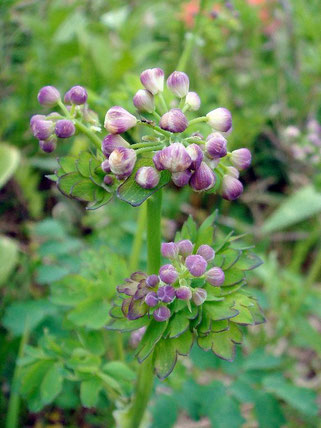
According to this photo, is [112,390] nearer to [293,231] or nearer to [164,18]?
[293,231]

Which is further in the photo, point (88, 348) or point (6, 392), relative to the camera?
point (6, 392)

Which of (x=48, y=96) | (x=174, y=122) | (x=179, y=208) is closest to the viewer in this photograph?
(x=174, y=122)

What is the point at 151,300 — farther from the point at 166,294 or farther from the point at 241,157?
the point at 241,157

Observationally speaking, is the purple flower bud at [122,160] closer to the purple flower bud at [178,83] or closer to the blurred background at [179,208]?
the purple flower bud at [178,83]

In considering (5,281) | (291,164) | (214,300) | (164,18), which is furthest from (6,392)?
(164,18)

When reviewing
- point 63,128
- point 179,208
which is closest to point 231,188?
point 63,128

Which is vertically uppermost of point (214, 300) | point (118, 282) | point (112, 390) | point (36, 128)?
point (36, 128)
